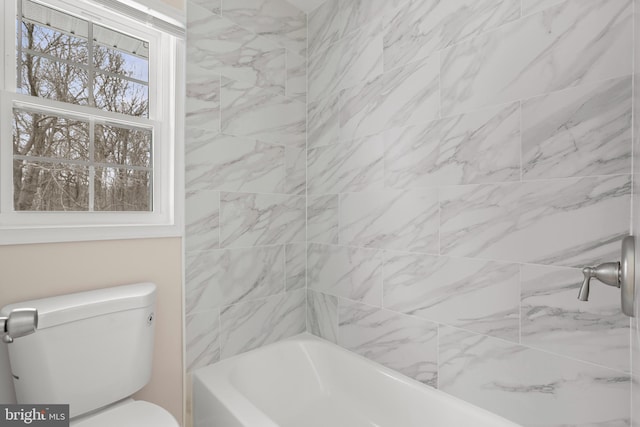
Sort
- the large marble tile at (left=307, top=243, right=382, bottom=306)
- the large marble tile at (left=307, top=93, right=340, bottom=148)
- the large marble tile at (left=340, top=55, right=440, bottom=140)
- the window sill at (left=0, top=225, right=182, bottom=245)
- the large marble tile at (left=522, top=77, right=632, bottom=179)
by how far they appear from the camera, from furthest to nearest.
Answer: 1. the large marble tile at (left=307, top=93, right=340, bottom=148)
2. the large marble tile at (left=307, top=243, right=382, bottom=306)
3. the large marble tile at (left=340, top=55, right=440, bottom=140)
4. the window sill at (left=0, top=225, right=182, bottom=245)
5. the large marble tile at (left=522, top=77, right=632, bottom=179)

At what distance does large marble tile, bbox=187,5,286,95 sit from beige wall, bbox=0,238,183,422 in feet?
2.94

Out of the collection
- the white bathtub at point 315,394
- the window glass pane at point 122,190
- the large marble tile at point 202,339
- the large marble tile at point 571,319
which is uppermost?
the window glass pane at point 122,190

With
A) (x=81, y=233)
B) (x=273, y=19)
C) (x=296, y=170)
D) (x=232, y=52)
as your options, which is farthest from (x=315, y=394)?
(x=273, y=19)

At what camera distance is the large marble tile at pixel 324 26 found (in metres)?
1.89

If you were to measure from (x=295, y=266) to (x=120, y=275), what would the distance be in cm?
94

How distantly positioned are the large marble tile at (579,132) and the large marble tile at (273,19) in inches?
53.6

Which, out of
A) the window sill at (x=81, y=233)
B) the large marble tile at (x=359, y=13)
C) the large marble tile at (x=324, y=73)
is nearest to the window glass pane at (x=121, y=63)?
the window sill at (x=81, y=233)

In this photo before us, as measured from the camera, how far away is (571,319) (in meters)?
1.12

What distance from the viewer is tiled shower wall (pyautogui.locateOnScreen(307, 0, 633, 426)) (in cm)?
107

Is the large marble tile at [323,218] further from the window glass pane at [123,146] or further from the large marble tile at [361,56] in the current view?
the window glass pane at [123,146]

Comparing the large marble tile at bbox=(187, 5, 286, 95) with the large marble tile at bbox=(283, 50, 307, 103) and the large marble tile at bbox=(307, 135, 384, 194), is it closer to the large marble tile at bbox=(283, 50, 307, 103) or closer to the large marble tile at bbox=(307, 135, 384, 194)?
the large marble tile at bbox=(283, 50, 307, 103)

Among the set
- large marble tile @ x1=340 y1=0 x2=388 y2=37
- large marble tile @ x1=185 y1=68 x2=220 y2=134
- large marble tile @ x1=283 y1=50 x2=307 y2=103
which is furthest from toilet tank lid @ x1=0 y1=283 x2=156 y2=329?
large marble tile @ x1=340 y1=0 x2=388 y2=37

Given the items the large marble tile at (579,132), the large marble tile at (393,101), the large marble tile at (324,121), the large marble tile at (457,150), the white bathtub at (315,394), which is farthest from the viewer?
the large marble tile at (324,121)

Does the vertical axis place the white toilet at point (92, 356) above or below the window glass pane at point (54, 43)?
below
